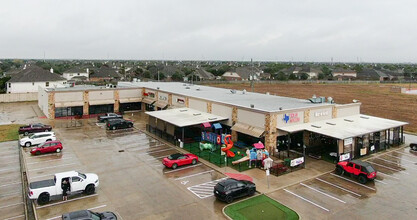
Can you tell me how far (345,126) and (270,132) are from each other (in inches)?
309

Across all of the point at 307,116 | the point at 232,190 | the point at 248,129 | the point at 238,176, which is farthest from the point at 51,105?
the point at 232,190

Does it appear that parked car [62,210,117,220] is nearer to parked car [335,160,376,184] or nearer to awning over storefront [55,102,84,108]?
parked car [335,160,376,184]

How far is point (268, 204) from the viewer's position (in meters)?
19.1

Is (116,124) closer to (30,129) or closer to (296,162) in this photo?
(30,129)

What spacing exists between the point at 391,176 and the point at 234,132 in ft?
46.9

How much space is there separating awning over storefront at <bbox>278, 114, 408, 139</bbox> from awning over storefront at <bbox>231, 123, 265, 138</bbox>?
6.06 feet

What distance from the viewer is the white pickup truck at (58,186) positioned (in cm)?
1877

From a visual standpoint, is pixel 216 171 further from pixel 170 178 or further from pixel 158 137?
pixel 158 137

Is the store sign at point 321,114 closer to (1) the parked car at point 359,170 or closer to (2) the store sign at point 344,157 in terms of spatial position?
(2) the store sign at point 344,157

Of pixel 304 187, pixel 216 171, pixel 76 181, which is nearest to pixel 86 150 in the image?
pixel 76 181

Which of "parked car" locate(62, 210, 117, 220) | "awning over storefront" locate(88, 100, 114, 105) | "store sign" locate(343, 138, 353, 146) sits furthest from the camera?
"awning over storefront" locate(88, 100, 114, 105)

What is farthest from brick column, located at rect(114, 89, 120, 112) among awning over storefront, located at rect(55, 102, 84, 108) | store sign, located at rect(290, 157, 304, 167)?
store sign, located at rect(290, 157, 304, 167)

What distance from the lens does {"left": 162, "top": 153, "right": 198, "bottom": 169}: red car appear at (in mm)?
25125

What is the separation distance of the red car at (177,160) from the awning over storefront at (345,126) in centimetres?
846
